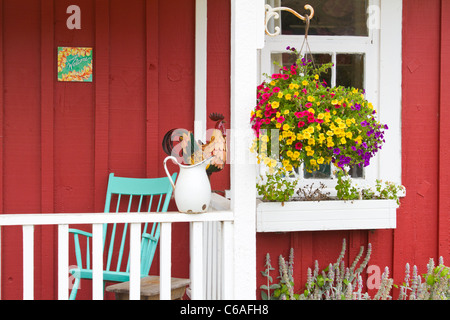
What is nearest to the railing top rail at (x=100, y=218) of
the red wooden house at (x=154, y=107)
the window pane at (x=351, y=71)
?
the red wooden house at (x=154, y=107)

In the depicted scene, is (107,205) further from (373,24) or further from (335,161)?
(373,24)

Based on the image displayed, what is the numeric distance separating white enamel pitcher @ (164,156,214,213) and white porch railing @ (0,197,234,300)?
45mm

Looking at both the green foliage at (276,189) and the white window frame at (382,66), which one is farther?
the white window frame at (382,66)

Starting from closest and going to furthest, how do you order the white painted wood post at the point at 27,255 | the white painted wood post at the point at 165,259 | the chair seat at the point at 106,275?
the white painted wood post at the point at 27,255 < the white painted wood post at the point at 165,259 < the chair seat at the point at 106,275

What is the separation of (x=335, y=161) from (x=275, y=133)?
11.3 inches

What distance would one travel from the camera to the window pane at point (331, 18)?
3.24m

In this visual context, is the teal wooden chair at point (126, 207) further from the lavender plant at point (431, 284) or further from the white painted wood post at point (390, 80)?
the lavender plant at point (431, 284)

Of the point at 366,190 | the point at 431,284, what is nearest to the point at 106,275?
the point at 366,190

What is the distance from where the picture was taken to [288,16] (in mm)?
3238

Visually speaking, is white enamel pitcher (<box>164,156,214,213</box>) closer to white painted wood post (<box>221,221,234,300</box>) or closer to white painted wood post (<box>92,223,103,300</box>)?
white painted wood post (<box>221,221,234,300</box>)

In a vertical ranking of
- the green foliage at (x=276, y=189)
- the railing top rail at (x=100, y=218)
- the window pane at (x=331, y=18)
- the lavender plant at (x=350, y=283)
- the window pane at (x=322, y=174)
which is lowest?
the lavender plant at (x=350, y=283)

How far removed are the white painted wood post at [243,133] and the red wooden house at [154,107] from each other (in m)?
0.85

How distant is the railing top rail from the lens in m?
2.05
